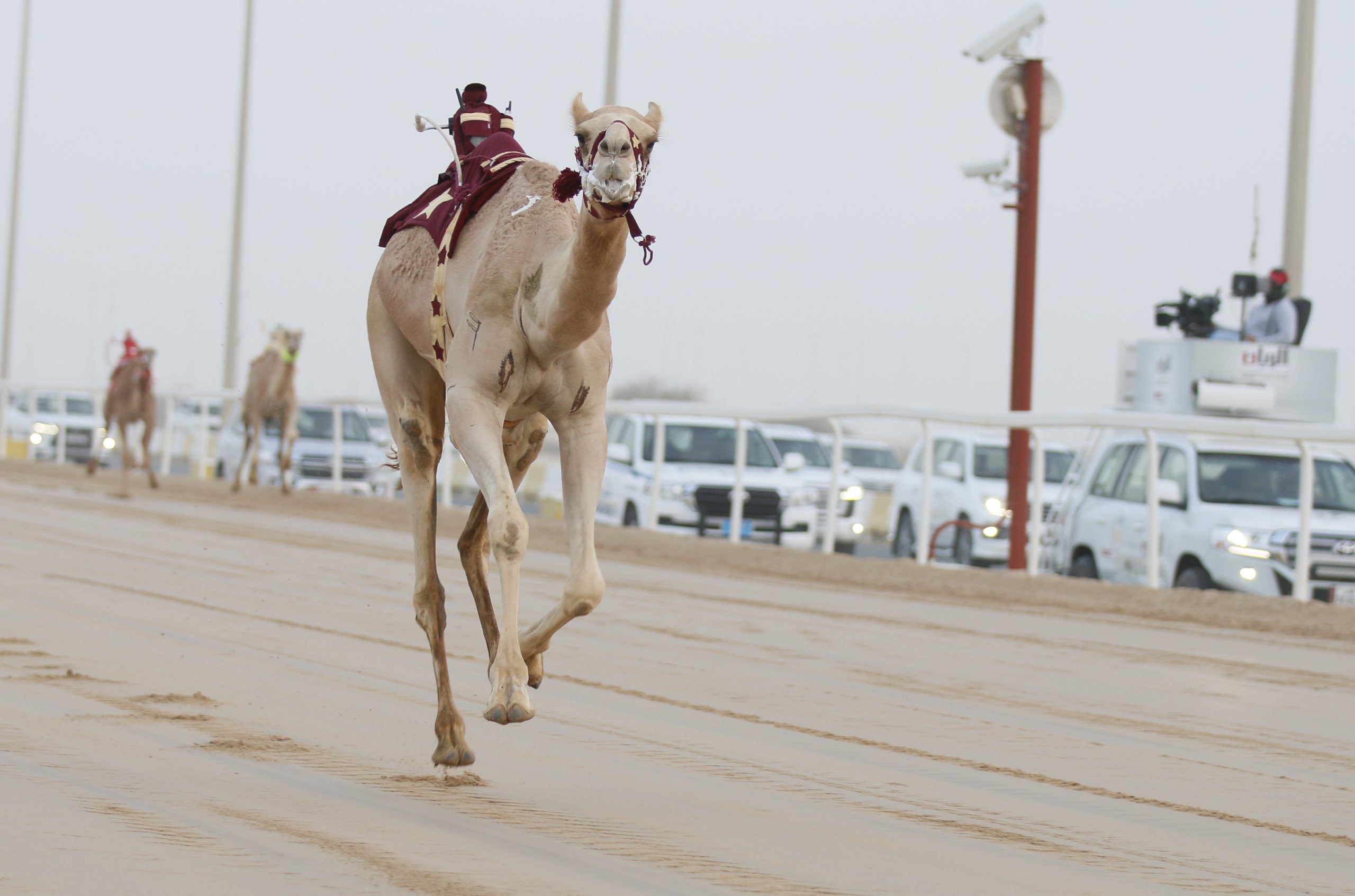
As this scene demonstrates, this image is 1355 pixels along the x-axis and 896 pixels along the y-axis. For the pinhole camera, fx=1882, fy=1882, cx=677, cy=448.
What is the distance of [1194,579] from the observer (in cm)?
1536

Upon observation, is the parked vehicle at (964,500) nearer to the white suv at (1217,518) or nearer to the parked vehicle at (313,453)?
the white suv at (1217,518)

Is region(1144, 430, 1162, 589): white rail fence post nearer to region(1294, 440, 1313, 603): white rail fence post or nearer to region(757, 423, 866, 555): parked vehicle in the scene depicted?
region(1294, 440, 1313, 603): white rail fence post

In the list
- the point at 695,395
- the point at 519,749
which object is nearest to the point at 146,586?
the point at 519,749

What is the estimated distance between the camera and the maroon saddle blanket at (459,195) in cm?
681

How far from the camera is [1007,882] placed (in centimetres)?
507

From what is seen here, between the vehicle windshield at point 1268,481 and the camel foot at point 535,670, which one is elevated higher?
the vehicle windshield at point 1268,481

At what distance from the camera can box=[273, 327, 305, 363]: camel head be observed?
28.9 meters

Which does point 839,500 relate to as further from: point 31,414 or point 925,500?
point 31,414

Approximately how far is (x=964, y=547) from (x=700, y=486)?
10.4ft

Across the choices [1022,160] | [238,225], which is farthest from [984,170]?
[238,225]

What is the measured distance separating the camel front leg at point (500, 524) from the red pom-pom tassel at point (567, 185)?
72 cm

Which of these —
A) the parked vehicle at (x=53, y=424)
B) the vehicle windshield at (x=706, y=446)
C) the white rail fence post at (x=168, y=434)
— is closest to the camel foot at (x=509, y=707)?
the vehicle windshield at (x=706, y=446)

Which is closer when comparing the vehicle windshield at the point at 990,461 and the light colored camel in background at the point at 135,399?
the vehicle windshield at the point at 990,461

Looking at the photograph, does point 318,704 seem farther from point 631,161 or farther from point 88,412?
point 88,412
